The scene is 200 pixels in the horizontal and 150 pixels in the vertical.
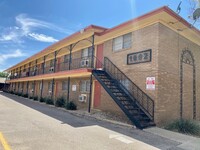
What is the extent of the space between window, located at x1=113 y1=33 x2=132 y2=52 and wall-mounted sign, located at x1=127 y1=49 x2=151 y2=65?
2.63ft

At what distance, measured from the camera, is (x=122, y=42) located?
39.8 ft

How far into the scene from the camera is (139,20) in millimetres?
9938

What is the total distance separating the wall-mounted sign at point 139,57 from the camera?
1023 centimetres

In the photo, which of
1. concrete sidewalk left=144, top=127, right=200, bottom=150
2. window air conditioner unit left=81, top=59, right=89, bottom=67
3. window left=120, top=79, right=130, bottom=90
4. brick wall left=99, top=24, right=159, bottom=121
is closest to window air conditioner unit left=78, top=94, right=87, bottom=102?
window air conditioner unit left=81, top=59, right=89, bottom=67

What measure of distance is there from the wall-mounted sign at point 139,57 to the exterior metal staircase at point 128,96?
979 millimetres

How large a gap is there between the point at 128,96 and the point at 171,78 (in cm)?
254

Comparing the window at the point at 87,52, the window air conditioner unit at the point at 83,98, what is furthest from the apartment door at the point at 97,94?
the window at the point at 87,52

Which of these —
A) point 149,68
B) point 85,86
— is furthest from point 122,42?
point 85,86

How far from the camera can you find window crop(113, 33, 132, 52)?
1168cm

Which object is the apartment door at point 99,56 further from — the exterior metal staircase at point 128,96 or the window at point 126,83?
Answer: the window at point 126,83

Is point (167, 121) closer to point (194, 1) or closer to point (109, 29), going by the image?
point (109, 29)

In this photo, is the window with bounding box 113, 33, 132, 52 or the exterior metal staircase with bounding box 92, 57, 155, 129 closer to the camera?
the exterior metal staircase with bounding box 92, 57, 155, 129

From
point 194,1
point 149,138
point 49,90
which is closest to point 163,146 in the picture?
point 149,138

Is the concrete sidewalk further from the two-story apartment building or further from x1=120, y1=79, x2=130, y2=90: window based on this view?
x1=120, y1=79, x2=130, y2=90: window
